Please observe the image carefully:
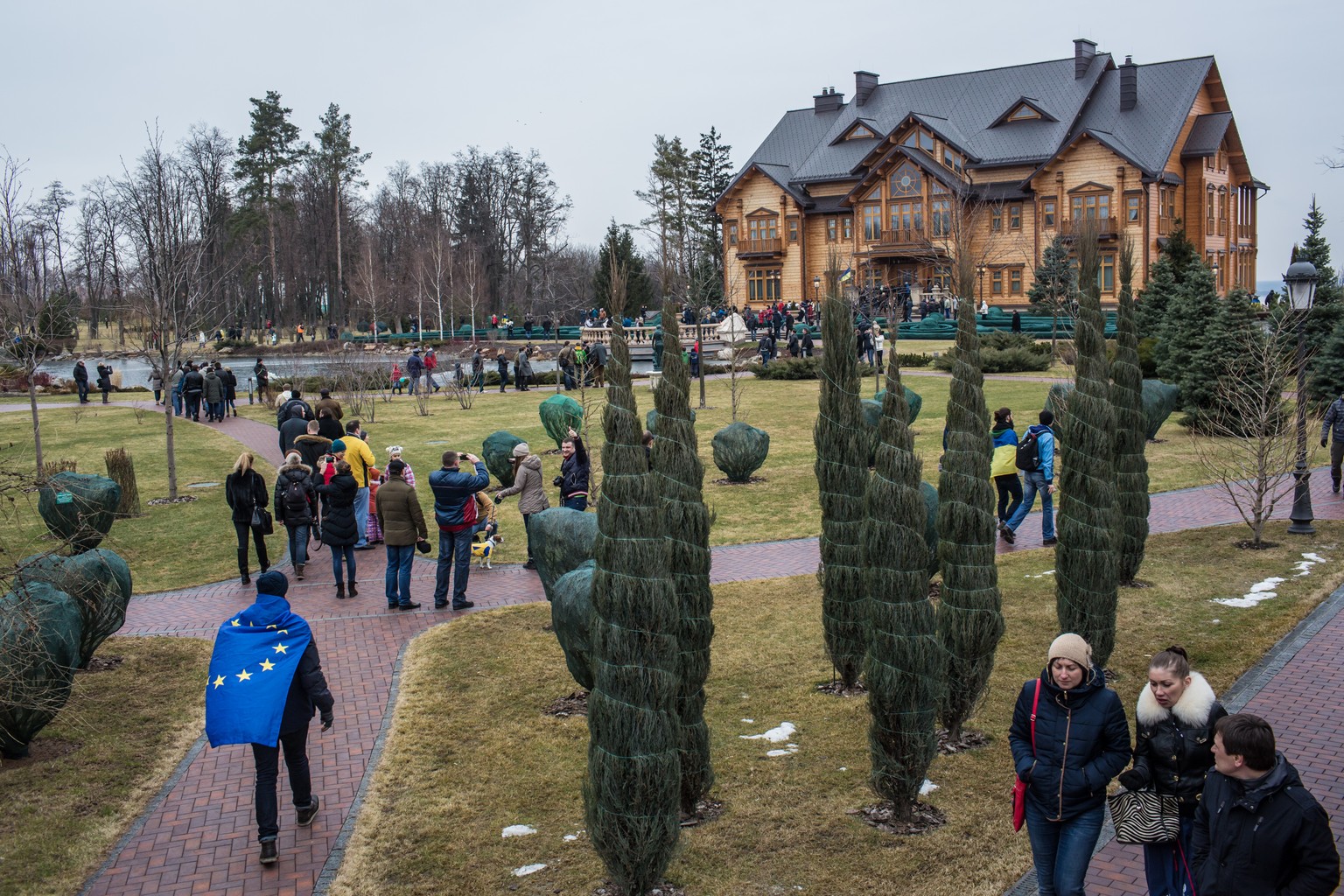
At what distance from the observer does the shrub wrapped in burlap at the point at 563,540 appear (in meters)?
10.5

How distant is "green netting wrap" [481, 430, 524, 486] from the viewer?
64.2 ft

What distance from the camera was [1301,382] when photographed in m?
14.4

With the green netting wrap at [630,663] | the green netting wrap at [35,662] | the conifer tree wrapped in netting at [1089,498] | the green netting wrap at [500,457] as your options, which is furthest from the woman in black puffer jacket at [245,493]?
the conifer tree wrapped in netting at [1089,498]

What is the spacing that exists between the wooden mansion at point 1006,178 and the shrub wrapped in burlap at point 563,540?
39.2 meters

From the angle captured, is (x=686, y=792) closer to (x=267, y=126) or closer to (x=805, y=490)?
(x=805, y=490)

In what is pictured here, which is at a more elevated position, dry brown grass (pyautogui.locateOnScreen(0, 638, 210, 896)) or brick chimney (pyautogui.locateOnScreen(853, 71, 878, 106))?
brick chimney (pyautogui.locateOnScreen(853, 71, 878, 106))

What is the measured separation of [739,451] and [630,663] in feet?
45.3

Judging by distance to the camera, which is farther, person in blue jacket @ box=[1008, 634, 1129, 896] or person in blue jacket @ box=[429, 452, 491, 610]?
person in blue jacket @ box=[429, 452, 491, 610]

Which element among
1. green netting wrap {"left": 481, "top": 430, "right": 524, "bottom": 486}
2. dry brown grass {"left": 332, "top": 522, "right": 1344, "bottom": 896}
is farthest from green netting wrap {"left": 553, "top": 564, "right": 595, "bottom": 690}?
green netting wrap {"left": 481, "top": 430, "right": 524, "bottom": 486}

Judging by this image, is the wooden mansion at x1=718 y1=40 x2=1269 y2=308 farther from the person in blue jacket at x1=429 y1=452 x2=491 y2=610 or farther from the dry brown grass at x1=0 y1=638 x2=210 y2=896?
the dry brown grass at x1=0 y1=638 x2=210 y2=896

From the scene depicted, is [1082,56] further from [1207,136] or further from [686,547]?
[686,547]

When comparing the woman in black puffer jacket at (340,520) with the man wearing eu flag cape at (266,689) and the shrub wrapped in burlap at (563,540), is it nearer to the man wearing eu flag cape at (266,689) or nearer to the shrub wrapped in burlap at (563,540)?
the shrub wrapped in burlap at (563,540)

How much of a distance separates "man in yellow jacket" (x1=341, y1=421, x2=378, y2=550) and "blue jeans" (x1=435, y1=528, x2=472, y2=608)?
2.71m

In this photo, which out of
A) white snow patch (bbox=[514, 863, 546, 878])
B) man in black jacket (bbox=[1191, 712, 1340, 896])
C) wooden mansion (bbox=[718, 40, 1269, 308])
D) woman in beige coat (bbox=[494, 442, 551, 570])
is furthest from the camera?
wooden mansion (bbox=[718, 40, 1269, 308])
